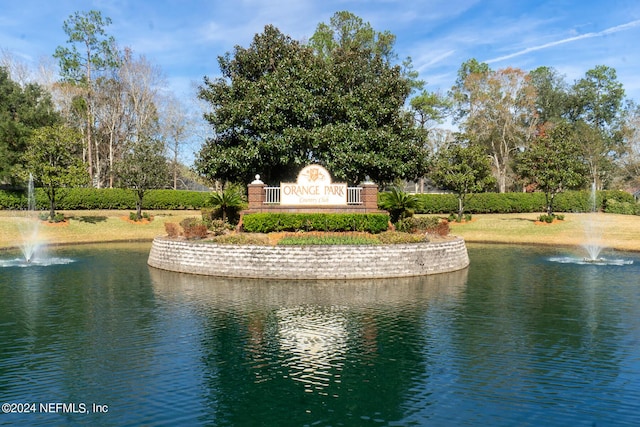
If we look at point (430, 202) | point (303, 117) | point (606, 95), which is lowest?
point (430, 202)

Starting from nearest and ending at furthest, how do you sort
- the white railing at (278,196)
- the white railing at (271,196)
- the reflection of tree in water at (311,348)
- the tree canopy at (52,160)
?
the reflection of tree in water at (311,348) → the white railing at (278,196) → the white railing at (271,196) → the tree canopy at (52,160)

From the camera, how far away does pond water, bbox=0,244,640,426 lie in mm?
8859

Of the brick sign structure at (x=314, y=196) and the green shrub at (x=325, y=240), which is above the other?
the brick sign structure at (x=314, y=196)

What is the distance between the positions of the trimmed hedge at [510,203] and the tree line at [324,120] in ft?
9.19

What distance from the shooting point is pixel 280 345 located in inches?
497

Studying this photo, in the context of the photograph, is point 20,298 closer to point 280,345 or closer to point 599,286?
point 280,345

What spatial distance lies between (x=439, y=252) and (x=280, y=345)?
537 inches

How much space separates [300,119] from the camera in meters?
34.8

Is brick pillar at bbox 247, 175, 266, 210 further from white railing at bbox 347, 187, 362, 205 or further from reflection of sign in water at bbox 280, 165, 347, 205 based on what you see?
white railing at bbox 347, 187, 362, 205

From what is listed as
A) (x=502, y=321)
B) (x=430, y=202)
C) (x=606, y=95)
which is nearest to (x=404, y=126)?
(x=430, y=202)

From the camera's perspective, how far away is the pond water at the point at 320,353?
886cm

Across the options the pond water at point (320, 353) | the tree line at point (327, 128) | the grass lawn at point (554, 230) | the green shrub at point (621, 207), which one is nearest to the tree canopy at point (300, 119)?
the tree line at point (327, 128)

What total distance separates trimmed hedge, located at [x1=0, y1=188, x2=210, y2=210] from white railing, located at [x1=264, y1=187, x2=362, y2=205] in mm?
12653

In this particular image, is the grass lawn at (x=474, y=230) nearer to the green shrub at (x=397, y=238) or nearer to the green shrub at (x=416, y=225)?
the green shrub at (x=416, y=225)
